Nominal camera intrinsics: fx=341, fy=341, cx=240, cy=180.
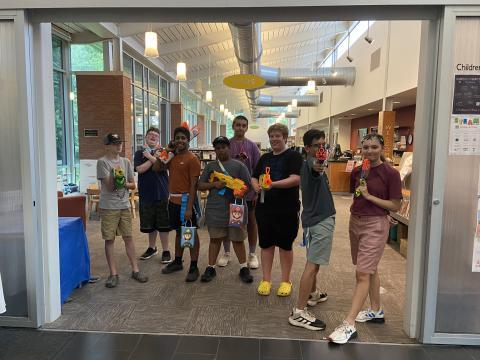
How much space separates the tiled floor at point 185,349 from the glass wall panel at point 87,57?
267 inches

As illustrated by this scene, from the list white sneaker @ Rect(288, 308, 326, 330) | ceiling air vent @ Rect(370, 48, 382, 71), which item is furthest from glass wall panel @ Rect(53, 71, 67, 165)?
ceiling air vent @ Rect(370, 48, 382, 71)

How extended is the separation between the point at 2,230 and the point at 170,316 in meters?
1.33

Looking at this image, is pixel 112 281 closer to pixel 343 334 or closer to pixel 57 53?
pixel 343 334

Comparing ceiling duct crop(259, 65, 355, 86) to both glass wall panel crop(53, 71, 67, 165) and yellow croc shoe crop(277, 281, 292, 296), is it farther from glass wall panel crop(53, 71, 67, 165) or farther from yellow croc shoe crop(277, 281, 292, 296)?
yellow croc shoe crop(277, 281, 292, 296)

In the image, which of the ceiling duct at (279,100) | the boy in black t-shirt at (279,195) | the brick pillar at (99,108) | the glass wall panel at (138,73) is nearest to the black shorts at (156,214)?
the boy in black t-shirt at (279,195)

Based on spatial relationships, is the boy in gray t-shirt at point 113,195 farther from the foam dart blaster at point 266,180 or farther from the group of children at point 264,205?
the foam dart blaster at point 266,180

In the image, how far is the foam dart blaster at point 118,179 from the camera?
3033 millimetres

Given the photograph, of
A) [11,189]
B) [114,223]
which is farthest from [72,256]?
[11,189]

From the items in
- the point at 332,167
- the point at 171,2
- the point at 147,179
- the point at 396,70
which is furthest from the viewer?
the point at 332,167

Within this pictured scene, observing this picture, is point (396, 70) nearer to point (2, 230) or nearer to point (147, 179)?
point (147, 179)

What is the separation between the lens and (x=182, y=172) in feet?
10.7

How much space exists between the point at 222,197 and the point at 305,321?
4.26ft

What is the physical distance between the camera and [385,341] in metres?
2.31

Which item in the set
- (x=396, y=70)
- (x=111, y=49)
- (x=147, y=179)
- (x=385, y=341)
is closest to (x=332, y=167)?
(x=396, y=70)
